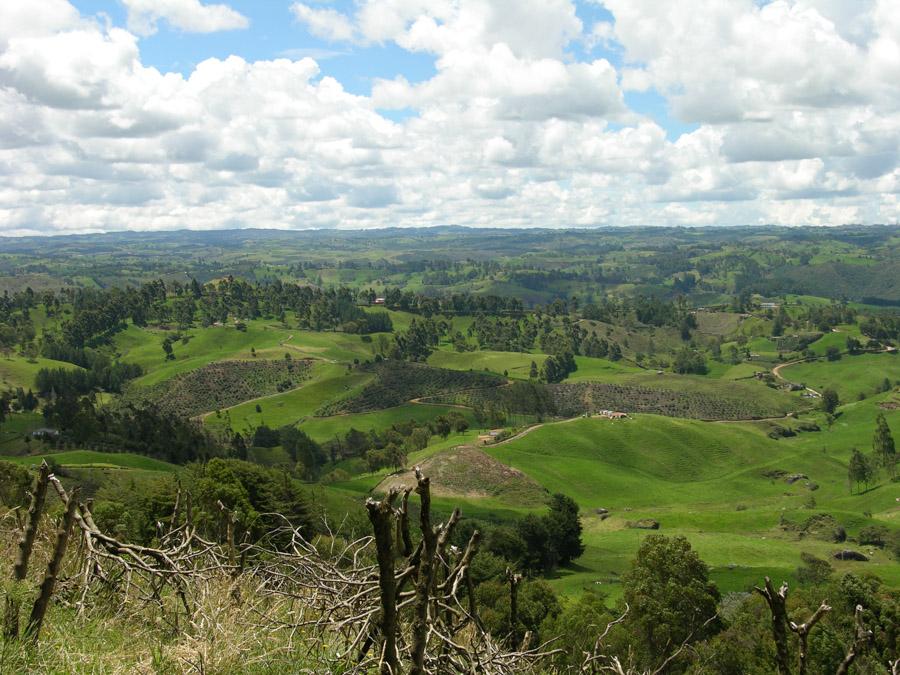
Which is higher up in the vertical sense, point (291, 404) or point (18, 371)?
point (18, 371)

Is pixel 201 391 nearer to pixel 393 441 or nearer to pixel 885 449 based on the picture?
pixel 393 441

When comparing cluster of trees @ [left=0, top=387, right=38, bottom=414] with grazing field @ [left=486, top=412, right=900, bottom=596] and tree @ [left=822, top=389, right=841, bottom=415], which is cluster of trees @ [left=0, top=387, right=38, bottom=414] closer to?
grazing field @ [left=486, top=412, right=900, bottom=596]

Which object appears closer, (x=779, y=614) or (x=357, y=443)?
(x=779, y=614)

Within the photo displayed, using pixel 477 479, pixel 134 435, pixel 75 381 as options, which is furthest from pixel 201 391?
pixel 477 479

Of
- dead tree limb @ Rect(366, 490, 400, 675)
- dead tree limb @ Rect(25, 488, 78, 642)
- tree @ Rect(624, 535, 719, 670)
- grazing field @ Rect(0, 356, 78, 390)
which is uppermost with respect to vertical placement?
dead tree limb @ Rect(366, 490, 400, 675)

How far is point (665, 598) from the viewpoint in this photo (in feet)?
168

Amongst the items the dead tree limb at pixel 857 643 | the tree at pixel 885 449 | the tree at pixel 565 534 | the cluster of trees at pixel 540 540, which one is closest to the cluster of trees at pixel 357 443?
the cluster of trees at pixel 540 540

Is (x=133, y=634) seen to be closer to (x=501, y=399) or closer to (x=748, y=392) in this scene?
(x=501, y=399)

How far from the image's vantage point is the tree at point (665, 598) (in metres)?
50.0

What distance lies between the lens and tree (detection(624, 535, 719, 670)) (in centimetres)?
4997

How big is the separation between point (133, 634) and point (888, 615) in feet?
154

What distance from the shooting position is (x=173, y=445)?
409 feet

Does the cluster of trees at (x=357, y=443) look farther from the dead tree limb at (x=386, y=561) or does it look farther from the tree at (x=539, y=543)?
the dead tree limb at (x=386, y=561)

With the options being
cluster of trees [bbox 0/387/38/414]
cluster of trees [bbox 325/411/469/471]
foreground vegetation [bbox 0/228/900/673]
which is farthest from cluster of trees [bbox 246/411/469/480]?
cluster of trees [bbox 0/387/38/414]
